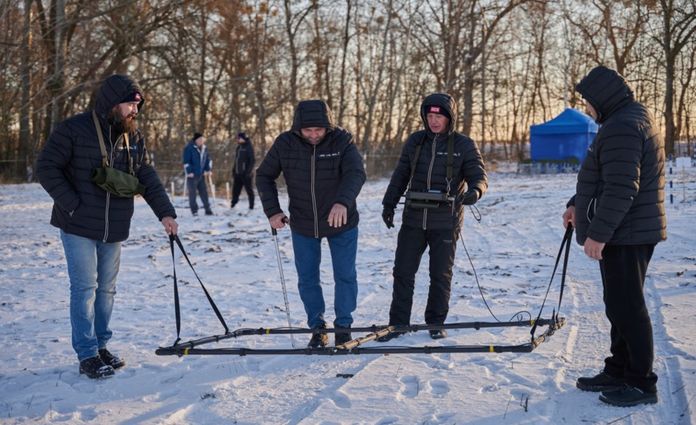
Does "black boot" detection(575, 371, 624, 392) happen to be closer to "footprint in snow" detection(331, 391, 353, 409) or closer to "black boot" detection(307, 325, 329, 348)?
"footprint in snow" detection(331, 391, 353, 409)

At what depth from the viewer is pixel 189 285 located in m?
7.75

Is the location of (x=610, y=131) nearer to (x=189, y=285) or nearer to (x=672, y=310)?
(x=672, y=310)

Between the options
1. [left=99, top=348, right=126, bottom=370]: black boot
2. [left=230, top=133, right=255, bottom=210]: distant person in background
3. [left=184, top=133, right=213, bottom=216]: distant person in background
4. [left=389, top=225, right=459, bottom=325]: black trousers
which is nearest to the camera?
[left=99, top=348, right=126, bottom=370]: black boot

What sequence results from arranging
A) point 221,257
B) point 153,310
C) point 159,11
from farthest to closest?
point 159,11, point 221,257, point 153,310

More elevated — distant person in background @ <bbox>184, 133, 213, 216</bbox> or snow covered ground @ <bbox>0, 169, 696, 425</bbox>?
distant person in background @ <bbox>184, 133, 213, 216</bbox>

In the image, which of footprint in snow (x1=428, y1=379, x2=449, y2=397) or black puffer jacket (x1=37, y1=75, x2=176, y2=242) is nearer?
footprint in snow (x1=428, y1=379, x2=449, y2=397)

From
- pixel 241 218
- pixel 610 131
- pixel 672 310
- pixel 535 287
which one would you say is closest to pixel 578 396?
pixel 610 131

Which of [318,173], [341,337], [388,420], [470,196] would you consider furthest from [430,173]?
[388,420]

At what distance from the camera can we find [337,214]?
15.6ft

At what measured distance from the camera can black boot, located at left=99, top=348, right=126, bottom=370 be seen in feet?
15.3

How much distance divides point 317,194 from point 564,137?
24475 millimetres

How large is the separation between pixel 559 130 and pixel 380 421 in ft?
84.4

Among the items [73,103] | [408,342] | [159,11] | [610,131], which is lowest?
[408,342]

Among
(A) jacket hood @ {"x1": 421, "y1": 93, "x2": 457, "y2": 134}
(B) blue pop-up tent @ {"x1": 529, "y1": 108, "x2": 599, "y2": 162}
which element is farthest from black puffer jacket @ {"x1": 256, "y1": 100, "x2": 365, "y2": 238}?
(B) blue pop-up tent @ {"x1": 529, "y1": 108, "x2": 599, "y2": 162}
